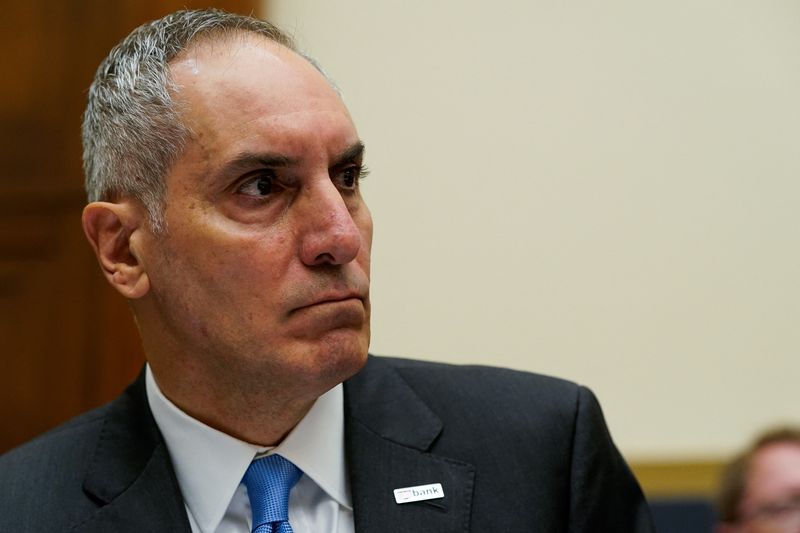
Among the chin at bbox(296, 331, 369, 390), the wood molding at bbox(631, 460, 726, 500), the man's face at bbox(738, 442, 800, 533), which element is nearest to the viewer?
the chin at bbox(296, 331, 369, 390)

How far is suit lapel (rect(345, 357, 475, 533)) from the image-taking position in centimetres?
210

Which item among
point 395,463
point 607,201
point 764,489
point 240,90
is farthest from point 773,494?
point 240,90

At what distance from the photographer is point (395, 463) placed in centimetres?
219

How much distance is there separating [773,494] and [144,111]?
5.41 ft

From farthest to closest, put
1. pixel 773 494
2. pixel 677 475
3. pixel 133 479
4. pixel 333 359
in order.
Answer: pixel 677 475, pixel 773 494, pixel 133 479, pixel 333 359

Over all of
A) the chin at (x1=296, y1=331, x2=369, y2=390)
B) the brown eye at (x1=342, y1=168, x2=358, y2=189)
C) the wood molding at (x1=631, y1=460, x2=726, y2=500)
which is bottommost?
the wood molding at (x1=631, y1=460, x2=726, y2=500)

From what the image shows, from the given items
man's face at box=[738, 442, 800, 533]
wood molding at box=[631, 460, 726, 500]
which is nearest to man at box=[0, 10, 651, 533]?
man's face at box=[738, 442, 800, 533]

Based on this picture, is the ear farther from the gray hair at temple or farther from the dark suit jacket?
the dark suit jacket

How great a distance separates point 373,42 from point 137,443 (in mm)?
1849

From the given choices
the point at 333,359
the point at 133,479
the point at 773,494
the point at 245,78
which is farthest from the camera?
the point at 773,494

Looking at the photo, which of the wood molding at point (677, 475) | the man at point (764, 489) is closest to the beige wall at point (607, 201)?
the wood molding at point (677, 475)

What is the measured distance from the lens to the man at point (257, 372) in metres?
2.00

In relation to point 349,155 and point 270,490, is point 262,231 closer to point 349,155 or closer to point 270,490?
point 349,155

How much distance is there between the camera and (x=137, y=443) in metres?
2.25
